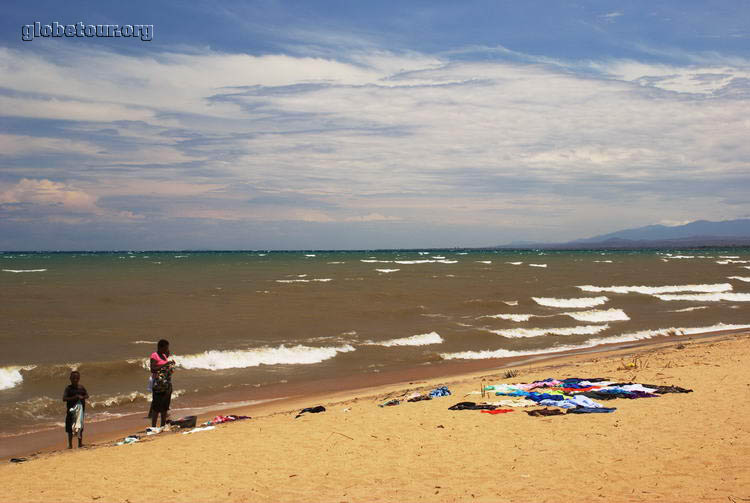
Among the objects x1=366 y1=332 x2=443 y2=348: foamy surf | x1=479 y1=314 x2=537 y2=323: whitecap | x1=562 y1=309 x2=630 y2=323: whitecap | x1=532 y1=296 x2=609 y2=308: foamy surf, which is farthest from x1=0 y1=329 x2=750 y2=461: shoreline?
x1=532 y1=296 x2=609 y2=308: foamy surf

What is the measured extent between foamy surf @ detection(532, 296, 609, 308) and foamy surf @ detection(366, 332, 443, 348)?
1216cm

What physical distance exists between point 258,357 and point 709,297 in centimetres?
2934

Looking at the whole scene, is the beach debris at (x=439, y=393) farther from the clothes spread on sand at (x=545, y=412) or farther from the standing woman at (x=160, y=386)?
the standing woman at (x=160, y=386)

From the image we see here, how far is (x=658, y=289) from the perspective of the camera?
39969mm

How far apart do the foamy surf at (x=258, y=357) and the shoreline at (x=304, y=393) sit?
249cm

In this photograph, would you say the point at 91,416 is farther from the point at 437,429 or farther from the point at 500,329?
the point at 500,329

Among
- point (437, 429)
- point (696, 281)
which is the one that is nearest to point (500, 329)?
point (437, 429)

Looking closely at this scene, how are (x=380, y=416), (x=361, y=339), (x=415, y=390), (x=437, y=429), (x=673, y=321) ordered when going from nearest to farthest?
(x=437, y=429), (x=380, y=416), (x=415, y=390), (x=361, y=339), (x=673, y=321)

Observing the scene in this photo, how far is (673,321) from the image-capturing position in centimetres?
2586

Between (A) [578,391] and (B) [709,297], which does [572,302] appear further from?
(A) [578,391]

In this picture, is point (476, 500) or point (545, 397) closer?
point (476, 500)

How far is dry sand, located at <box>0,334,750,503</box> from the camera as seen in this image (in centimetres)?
648

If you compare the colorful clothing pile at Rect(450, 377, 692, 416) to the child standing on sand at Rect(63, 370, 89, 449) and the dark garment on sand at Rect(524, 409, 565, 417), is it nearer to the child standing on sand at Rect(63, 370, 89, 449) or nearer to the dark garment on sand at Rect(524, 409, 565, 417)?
the dark garment on sand at Rect(524, 409, 565, 417)

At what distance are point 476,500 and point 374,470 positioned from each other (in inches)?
60.5
